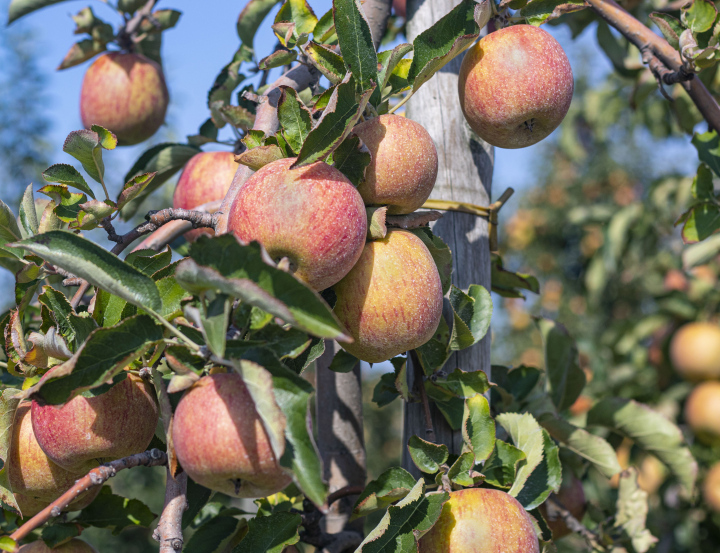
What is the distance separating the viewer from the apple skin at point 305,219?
566mm

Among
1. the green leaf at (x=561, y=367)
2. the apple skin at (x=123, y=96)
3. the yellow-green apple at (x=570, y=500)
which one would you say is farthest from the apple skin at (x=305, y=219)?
the apple skin at (x=123, y=96)

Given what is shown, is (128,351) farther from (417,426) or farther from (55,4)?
(55,4)

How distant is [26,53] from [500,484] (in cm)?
528

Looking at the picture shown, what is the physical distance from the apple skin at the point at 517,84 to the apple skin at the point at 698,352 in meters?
2.25

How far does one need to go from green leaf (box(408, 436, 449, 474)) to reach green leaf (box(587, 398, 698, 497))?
0.57 m

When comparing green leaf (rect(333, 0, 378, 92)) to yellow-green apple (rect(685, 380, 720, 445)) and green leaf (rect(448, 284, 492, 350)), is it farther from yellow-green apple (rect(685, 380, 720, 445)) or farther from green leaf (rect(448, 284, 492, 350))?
yellow-green apple (rect(685, 380, 720, 445))

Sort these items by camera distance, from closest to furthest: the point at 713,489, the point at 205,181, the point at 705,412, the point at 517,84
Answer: the point at 517,84 < the point at 205,181 < the point at 713,489 < the point at 705,412

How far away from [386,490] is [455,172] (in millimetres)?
501

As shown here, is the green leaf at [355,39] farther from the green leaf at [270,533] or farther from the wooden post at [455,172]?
the green leaf at [270,533]

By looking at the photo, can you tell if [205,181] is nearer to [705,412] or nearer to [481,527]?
[481,527]

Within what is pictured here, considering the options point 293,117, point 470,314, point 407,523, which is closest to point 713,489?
point 470,314

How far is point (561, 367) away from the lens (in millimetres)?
1192

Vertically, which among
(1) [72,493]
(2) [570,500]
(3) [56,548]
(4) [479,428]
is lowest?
(2) [570,500]

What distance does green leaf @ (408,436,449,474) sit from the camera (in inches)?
30.5
